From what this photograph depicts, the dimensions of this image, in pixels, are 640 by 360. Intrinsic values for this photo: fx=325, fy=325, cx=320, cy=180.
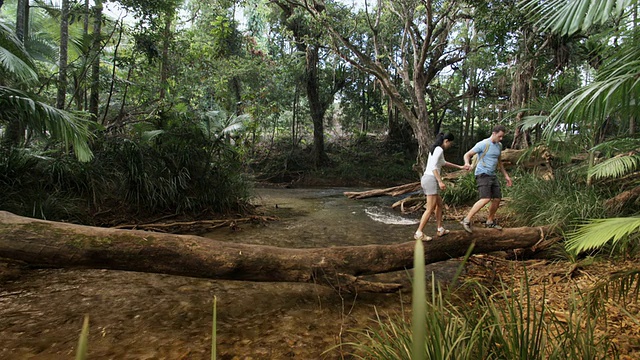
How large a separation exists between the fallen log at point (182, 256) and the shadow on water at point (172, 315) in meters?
0.25

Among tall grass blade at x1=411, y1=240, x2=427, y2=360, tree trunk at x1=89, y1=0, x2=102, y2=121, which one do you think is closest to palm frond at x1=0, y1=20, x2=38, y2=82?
tree trunk at x1=89, y1=0, x2=102, y2=121

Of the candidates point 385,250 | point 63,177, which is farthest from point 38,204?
point 385,250

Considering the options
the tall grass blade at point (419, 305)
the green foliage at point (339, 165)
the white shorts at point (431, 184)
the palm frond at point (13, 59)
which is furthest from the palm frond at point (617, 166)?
the green foliage at point (339, 165)

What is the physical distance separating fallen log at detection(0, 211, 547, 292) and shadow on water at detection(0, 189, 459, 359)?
0.84 ft

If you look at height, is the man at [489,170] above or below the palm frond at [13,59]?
below

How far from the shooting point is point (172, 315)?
2742 mm

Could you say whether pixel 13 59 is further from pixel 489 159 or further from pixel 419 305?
pixel 489 159

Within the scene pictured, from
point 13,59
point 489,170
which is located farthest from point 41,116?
point 489,170

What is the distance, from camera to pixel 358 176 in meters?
19.0

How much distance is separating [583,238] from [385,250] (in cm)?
190

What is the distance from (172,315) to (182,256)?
49 centimetres

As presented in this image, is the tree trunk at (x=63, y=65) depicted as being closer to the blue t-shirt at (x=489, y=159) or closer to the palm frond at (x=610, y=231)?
the blue t-shirt at (x=489, y=159)

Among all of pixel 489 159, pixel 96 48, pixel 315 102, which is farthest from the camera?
pixel 315 102

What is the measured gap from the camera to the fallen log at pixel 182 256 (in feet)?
8.87
